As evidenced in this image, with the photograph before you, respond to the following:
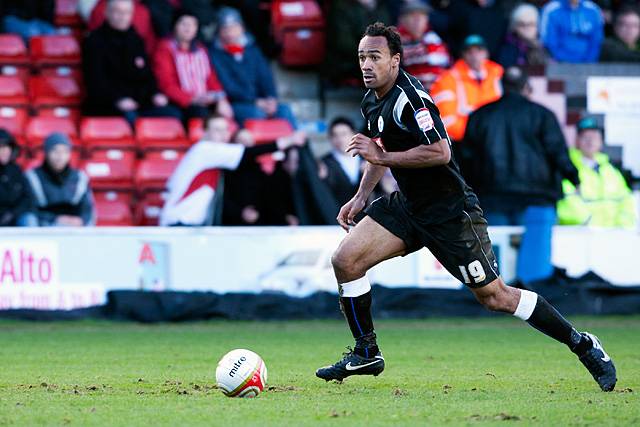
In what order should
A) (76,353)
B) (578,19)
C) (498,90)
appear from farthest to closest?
(578,19), (498,90), (76,353)

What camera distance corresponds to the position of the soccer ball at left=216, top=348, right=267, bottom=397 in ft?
23.7

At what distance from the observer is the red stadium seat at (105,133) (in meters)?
15.4

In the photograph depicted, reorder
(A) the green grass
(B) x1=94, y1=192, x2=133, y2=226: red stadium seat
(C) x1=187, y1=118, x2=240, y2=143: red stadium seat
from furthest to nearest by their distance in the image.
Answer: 1. (C) x1=187, y1=118, x2=240, y2=143: red stadium seat
2. (B) x1=94, y1=192, x2=133, y2=226: red stadium seat
3. (A) the green grass

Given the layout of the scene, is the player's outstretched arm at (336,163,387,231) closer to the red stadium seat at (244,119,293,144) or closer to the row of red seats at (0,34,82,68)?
the red stadium seat at (244,119,293,144)

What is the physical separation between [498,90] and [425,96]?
794cm

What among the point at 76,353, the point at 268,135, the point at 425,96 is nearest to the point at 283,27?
the point at 268,135

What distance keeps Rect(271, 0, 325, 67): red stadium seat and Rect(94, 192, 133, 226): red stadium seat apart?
3430 mm

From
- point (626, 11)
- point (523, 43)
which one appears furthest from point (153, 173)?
point (626, 11)

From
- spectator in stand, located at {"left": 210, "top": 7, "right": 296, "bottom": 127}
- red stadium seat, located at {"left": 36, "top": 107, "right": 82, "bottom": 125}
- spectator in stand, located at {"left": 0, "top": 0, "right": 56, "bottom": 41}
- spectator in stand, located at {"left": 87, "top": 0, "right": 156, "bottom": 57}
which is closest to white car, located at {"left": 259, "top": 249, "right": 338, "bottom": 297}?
spectator in stand, located at {"left": 210, "top": 7, "right": 296, "bottom": 127}

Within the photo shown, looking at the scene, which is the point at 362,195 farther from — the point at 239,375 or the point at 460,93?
the point at 460,93

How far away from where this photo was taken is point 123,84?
15570 mm

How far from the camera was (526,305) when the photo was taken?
7758 mm

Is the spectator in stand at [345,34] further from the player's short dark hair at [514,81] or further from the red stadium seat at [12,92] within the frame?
the red stadium seat at [12,92]

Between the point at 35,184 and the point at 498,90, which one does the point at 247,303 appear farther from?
the point at 498,90
